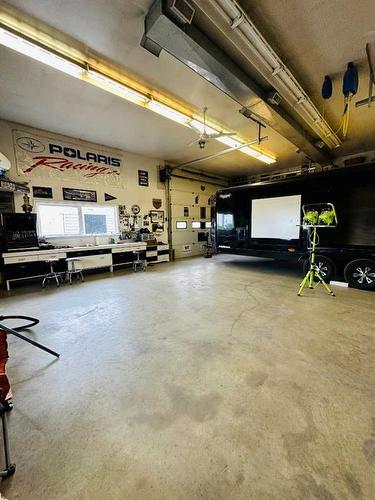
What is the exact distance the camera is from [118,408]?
1.52 m

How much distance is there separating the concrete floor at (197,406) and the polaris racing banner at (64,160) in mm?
3842

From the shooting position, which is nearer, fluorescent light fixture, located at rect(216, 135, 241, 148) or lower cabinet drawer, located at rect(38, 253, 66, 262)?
lower cabinet drawer, located at rect(38, 253, 66, 262)

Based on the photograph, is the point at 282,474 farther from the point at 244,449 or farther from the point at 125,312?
the point at 125,312

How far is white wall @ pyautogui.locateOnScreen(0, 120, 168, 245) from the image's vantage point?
4.72 meters

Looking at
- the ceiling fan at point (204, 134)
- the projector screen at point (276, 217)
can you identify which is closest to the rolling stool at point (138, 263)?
the projector screen at point (276, 217)

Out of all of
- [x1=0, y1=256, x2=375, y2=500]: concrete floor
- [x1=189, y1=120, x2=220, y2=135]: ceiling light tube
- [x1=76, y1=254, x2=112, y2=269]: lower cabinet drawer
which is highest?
[x1=189, y1=120, x2=220, y2=135]: ceiling light tube

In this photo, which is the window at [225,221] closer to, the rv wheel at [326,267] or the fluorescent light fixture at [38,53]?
the rv wheel at [326,267]

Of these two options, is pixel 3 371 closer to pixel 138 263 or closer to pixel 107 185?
pixel 138 263

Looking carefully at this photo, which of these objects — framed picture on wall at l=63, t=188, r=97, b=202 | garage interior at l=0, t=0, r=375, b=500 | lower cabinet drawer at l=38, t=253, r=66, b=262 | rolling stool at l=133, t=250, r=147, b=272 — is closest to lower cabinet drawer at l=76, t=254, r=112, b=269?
garage interior at l=0, t=0, r=375, b=500

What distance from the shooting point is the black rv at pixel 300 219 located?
14.1 feet

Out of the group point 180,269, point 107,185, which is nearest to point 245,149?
point 180,269

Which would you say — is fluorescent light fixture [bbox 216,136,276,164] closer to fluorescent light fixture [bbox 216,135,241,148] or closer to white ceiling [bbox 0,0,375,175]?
fluorescent light fixture [bbox 216,135,241,148]

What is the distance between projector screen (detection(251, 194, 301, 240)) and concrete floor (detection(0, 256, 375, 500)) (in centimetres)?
286

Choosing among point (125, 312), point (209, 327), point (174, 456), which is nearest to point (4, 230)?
point (125, 312)
